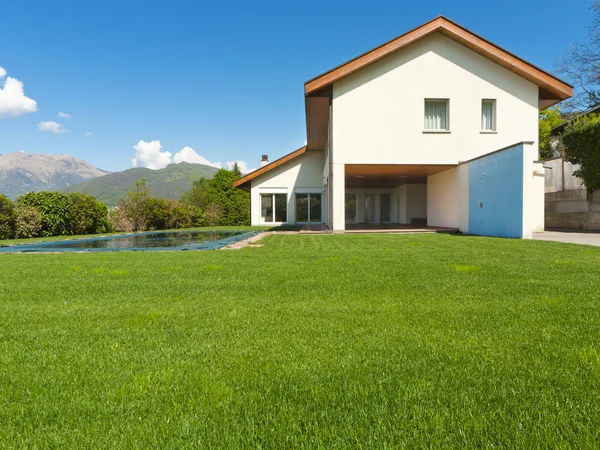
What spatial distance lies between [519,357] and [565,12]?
1188 inches

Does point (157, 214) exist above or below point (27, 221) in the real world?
above

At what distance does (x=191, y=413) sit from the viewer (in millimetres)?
1717

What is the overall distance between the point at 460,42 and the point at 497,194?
6.48 m

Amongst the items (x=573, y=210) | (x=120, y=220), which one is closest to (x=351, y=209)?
(x=573, y=210)

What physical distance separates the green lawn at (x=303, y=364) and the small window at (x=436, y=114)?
11.1 m

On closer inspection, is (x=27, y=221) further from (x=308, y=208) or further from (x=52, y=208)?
(x=308, y=208)

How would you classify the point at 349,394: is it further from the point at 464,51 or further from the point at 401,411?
the point at 464,51

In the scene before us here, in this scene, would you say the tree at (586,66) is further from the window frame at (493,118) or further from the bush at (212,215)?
the bush at (212,215)

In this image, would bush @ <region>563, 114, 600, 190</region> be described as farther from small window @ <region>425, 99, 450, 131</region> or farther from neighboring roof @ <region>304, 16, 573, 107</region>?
small window @ <region>425, 99, 450, 131</region>

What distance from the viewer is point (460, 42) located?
14336 mm

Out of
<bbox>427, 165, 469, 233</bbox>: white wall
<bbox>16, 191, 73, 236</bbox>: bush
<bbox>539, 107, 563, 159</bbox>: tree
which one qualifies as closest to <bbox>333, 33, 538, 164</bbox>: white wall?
<bbox>427, 165, 469, 233</bbox>: white wall

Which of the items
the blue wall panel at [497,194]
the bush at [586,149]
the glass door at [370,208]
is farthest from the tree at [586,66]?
the blue wall panel at [497,194]

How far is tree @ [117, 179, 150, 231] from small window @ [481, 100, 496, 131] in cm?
1734

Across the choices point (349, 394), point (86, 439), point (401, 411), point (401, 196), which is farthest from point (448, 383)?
point (401, 196)
